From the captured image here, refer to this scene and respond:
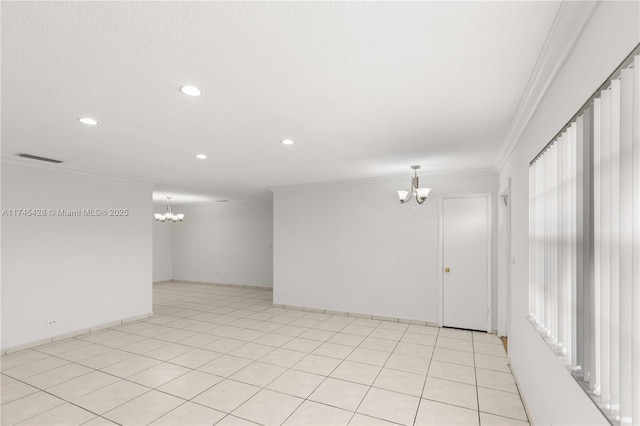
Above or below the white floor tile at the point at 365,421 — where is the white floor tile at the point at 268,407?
below

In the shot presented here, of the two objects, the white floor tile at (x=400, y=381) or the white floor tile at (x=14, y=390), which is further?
the white floor tile at (x=400, y=381)

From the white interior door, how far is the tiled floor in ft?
1.12

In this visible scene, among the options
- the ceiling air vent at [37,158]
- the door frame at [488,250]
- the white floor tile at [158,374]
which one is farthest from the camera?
the door frame at [488,250]

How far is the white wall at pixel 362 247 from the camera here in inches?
213

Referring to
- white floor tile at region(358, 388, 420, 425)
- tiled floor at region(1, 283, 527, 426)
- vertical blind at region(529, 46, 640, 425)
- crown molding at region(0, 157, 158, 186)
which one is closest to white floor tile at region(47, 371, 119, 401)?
tiled floor at region(1, 283, 527, 426)

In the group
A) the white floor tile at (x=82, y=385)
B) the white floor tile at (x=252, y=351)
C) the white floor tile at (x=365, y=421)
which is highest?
the white floor tile at (x=365, y=421)

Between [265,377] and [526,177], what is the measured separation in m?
3.31

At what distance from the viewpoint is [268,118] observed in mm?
2768

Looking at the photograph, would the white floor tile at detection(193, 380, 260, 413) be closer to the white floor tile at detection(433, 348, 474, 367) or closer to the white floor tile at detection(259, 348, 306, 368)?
the white floor tile at detection(259, 348, 306, 368)

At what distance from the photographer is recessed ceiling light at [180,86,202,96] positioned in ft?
7.11

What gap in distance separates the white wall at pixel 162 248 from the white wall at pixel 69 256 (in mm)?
4692

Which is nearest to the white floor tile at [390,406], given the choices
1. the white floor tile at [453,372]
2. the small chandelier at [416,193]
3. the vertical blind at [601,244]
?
the white floor tile at [453,372]

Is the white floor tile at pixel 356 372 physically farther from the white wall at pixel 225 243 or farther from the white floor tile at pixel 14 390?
the white wall at pixel 225 243

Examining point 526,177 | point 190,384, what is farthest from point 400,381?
point 526,177
